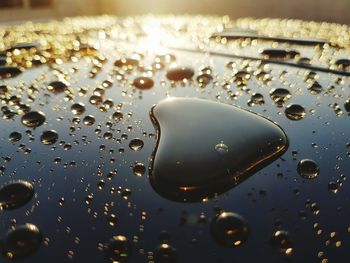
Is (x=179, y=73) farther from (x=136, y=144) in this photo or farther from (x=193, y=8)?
(x=193, y=8)

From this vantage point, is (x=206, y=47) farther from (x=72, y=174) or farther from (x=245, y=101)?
(x=72, y=174)

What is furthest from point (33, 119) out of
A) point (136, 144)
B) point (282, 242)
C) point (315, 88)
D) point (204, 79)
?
point (315, 88)

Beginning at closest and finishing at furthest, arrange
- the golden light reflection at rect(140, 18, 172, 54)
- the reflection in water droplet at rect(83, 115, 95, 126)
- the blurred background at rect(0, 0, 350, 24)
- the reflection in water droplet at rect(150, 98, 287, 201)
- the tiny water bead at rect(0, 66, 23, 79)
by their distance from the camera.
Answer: the reflection in water droplet at rect(150, 98, 287, 201) < the reflection in water droplet at rect(83, 115, 95, 126) < the tiny water bead at rect(0, 66, 23, 79) < the golden light reflection at rect(140, 18, 172, 54) < the blurred background at rect(0, 0, 350, 24)

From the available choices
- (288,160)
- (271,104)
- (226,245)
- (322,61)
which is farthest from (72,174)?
(322,61)

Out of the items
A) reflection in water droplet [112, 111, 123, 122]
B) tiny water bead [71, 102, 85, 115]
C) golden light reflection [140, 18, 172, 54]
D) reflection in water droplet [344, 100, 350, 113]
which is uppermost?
golden light reflection [140, 18, 172, 54]

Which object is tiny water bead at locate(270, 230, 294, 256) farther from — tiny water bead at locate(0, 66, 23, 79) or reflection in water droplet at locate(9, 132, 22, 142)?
tiny water bead at locate(0, 66, 23, 79)

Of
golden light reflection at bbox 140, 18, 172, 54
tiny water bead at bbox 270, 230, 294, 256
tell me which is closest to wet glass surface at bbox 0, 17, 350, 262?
tiny water bead at bbox 270, 230, 294, 256
